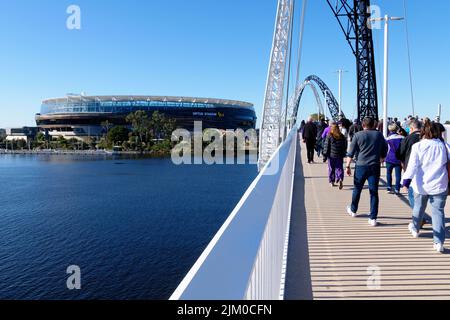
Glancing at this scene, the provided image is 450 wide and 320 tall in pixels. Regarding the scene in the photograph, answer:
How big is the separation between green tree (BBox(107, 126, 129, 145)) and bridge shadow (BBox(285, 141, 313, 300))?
114m

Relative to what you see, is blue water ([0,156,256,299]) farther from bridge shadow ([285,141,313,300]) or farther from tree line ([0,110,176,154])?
tree line ([0,110,176,154])

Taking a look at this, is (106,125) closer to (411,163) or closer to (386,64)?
(386,64)

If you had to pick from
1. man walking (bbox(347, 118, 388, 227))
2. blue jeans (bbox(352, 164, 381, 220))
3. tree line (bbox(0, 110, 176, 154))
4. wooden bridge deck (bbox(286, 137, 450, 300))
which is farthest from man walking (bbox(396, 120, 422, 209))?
tree line (bbox(0, 110, 176, 154))

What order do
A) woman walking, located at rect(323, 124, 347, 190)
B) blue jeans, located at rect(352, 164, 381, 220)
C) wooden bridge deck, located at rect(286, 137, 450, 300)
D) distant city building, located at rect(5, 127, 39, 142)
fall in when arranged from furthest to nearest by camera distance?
distant city building, located at rect(5, 127, 39, 142) → woman walking, located at rect(323, 124, 347, 190) → blue jeans, located at rect(352, 164, 381, 220) → wooden bridge deck, located at rect(286, 137, 450, 300)

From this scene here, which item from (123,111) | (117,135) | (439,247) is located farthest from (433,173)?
(123,111)

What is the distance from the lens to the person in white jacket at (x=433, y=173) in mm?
4898

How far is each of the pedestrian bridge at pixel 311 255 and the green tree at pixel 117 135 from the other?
11374cm

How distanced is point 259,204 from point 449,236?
13.5ft

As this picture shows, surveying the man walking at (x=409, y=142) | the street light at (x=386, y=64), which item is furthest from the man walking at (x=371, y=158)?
the street light at (x=386, y=64)

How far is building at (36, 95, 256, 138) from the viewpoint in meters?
124

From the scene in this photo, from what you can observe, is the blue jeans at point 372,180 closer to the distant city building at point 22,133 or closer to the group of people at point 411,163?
the group of people at point 411,163

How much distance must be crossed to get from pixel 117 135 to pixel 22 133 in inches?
2263
